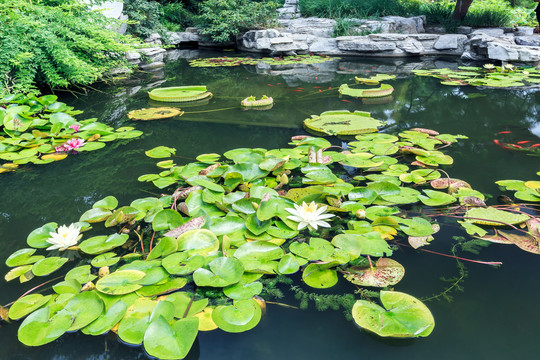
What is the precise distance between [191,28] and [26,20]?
19.4 ft

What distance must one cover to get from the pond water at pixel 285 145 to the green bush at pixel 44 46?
0.36m

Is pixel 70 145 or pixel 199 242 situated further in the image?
pixel 70 145

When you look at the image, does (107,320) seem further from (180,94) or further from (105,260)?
(180,94)

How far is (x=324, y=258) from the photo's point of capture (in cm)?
110

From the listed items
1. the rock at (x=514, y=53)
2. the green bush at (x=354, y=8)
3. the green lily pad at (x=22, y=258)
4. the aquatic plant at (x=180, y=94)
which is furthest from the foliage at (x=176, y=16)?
the green lily pad at (x=22, y=258)

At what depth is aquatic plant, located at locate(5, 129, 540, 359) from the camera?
905 millimetres

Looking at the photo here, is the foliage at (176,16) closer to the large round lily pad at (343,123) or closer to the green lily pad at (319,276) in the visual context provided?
the large round lily pad at (343,123)

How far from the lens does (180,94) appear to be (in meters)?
3.37

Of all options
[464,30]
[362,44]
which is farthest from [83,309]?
[464,30]

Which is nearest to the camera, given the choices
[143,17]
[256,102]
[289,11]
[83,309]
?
[83,309]

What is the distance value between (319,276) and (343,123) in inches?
63.6

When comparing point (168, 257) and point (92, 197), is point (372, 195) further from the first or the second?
point (92, 197)

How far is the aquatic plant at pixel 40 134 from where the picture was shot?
2.07 m

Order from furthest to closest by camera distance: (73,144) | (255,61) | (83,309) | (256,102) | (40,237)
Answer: (255,61) → (256,102) → (73,144) → (40,237) → (83,309)
